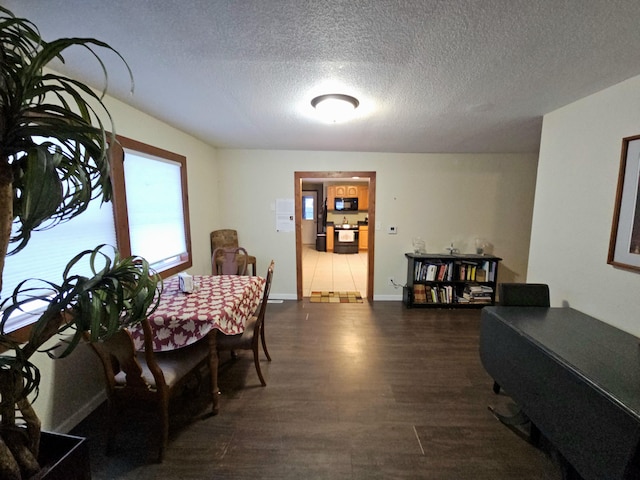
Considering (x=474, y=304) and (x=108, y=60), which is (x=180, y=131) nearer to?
(x=108, y=60)

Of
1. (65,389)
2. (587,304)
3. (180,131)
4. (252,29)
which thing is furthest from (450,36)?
(65,389)

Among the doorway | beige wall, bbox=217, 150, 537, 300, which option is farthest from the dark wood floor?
the doorway

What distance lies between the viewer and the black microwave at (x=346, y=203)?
7754 millimetres

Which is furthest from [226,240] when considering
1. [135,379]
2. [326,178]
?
[135,379]

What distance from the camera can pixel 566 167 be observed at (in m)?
1.95

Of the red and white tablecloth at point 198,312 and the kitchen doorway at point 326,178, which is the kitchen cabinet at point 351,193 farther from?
the red and white tablecloth at point 198,312

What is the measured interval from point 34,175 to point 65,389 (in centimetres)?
177

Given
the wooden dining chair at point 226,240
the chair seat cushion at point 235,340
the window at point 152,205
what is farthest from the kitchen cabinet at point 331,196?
the chair seat cushion at point 235,340

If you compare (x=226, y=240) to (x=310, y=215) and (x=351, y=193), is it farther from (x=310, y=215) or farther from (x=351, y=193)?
(x=310, y=215)

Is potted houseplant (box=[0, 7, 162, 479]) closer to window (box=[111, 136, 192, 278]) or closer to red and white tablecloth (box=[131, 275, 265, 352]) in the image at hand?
red and white tablecloth (box=[131, 275, 265, 352])

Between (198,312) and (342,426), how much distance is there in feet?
3.96

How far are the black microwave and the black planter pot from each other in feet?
23.7

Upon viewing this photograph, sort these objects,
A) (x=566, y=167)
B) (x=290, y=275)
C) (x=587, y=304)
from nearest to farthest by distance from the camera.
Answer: (x=587, y=304)
(x=566, y=167)
(x=290, y=275)

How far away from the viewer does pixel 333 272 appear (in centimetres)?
544
